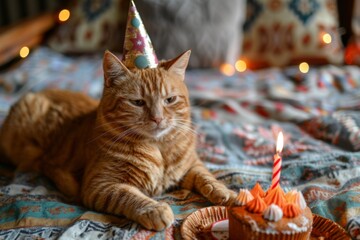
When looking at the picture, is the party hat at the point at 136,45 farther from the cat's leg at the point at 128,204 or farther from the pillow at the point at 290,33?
the pillow at the point at 290,33

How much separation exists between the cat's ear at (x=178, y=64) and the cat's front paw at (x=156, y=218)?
502 millimetres

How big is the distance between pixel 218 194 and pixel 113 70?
0.52 meters

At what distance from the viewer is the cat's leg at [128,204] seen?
1107 millimetres

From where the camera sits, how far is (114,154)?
1.36 meters

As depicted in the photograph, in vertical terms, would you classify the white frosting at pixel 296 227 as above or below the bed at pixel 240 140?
above

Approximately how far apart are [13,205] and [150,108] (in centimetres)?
51

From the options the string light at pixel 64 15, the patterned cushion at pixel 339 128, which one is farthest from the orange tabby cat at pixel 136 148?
the string light at pixel 64 15

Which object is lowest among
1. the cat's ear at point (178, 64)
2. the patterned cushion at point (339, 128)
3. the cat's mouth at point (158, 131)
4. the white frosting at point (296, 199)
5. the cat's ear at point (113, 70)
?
the patterned cushion at point (339, 128)

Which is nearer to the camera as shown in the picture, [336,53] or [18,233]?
[18,233]

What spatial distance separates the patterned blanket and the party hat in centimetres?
45

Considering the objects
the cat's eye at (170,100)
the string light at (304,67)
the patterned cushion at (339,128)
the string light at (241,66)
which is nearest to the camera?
the cat's eye at (170,100)

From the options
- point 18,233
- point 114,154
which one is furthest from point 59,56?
point 18,233

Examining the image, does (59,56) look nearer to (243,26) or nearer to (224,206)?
(243,26)

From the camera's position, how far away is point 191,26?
2607mm
